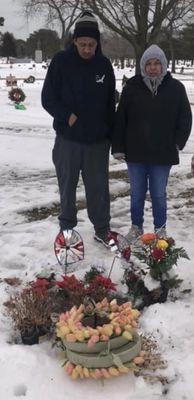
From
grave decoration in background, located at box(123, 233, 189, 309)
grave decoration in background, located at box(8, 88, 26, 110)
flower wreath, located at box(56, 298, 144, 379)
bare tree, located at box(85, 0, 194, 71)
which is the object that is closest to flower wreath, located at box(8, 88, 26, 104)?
grave decoration in background, located at box(8, 88, 26, 110)

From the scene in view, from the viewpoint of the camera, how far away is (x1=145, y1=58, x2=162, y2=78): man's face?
4457mm

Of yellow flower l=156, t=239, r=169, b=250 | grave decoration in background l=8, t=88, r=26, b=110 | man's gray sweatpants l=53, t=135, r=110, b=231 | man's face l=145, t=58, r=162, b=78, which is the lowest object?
grave decoration in background l=8, t=88, r=26, b=110

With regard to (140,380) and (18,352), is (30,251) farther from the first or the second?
(140,380)

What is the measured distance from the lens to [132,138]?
A: 4711 millimetres

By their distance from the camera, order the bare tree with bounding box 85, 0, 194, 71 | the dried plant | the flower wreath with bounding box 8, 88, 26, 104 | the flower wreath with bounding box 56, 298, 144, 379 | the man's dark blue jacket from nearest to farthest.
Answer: the flower wreath with bounding box 56, 298, 144, 379
the dried plant
the man's dark blue jacket
the bare tree with bounding box 85, 0, 194, 71
the flower wreath with bounding box 8, 88, 26, 104

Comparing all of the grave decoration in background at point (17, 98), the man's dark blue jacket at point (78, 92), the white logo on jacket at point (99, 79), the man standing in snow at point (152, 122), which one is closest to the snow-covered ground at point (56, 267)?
the man standing in snow at point (152, 122)

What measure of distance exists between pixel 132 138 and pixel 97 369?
7.63 feet

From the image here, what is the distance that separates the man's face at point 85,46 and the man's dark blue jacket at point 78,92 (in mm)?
54

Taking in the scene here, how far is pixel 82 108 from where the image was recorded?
4473 mm

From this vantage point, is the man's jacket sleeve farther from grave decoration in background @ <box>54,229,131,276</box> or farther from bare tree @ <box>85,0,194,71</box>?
bare tree @ <box>85,0,194,71</box>

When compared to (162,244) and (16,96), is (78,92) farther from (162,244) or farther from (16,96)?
(16,96)

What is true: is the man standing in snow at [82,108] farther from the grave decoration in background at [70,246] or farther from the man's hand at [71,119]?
the grave decoration in background at [70,246]

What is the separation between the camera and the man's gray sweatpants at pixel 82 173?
4.58m

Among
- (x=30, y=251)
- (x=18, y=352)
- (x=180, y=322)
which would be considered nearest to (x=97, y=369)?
(x=18, y=352)
